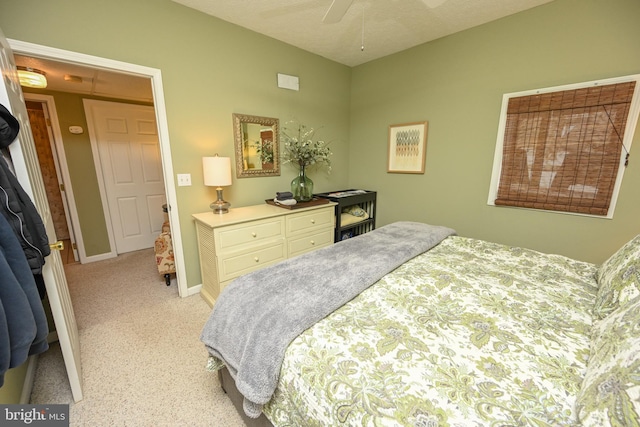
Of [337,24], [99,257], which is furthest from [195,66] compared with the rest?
[99,257]

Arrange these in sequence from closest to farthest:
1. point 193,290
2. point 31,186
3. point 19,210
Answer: point 19,210
point 31,186
point 193,290

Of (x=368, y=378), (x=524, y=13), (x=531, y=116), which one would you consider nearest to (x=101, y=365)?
(x=368, y=378)

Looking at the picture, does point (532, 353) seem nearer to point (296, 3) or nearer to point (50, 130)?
point (296, 3)

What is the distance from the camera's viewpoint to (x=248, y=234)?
2340 millimetres

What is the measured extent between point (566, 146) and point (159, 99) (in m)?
3.52

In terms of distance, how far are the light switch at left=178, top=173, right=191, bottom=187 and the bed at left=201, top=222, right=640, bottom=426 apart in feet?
4.97

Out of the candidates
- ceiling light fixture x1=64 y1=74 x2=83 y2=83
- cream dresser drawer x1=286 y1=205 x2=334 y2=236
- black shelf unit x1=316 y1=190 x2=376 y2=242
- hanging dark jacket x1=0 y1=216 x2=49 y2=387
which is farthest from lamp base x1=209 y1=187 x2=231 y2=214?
ceiling light fixture x1=64 y1=74 x2=83 y2=83

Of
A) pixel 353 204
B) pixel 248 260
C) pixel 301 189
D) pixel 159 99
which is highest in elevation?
pixel 159 99

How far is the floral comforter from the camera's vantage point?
2.34 feet

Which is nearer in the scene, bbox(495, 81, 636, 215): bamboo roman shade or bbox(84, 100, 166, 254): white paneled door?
bbox(495, 81, 636, 215): bamboo roman shade

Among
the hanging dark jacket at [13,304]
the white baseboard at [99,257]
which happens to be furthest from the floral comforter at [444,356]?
the white baseboard at [99,257]

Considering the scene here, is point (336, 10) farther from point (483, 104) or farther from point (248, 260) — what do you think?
point (248, 260)

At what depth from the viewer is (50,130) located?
3119 mm

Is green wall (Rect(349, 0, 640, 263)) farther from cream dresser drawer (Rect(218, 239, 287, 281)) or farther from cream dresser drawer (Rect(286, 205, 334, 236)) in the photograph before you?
cream dresser drawer (Rect(218, 239, 287, 281))
